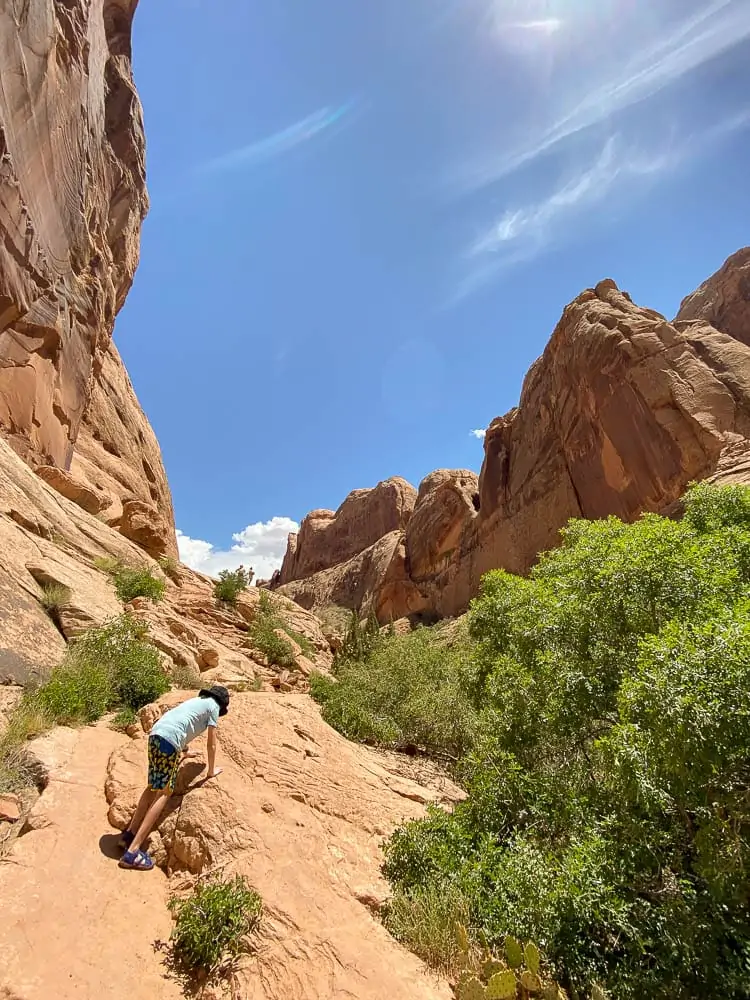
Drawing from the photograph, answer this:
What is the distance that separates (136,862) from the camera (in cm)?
399

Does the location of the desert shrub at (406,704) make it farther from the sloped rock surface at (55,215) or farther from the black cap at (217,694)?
the sloped rock surface at (55,215)

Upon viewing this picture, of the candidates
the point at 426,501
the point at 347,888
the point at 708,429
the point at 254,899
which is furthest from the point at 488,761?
the point at 426,501

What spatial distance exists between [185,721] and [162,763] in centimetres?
41

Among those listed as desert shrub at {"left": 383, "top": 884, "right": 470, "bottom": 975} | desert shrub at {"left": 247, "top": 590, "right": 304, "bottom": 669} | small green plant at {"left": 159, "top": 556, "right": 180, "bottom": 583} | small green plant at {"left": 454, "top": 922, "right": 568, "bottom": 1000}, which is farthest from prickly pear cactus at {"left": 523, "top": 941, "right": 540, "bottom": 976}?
small green plant at {"left": 159, "top": 556, "right": 180, "bottom": 583}

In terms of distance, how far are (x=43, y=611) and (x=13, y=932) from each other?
6212 mm

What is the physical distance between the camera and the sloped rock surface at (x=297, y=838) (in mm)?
3234

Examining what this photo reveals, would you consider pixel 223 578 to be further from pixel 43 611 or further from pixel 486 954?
pixel 486 954

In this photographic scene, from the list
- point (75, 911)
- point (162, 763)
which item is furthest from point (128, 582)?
point (75, 911)

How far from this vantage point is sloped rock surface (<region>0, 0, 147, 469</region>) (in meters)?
15.7

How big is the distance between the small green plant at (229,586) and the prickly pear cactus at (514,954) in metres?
15.0

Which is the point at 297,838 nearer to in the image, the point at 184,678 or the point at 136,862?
the point at 136,862

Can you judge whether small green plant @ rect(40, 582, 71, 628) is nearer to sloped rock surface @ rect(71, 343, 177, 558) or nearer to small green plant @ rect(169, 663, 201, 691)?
small green plant @ rect(169, 663, 201, 691)

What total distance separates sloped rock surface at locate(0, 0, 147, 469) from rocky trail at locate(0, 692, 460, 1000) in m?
15.2

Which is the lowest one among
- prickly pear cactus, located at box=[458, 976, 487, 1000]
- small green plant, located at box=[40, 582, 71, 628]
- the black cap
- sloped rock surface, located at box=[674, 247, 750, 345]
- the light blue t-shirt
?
prickly pear cactus, located at box=[458, 976, 487, 1000]
